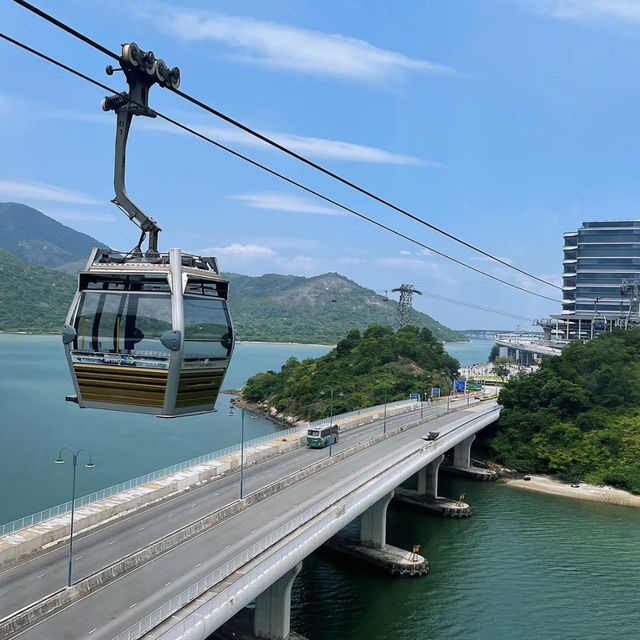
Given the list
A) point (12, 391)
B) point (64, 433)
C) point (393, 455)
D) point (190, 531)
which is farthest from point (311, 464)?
point (12, 391)

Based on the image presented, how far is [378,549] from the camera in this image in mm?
54531

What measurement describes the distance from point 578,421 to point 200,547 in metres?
70.3

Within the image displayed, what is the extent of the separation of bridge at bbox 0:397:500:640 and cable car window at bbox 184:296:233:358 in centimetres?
1464

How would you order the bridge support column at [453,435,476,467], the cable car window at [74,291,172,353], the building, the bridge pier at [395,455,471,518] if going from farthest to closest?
the building < the bridge support column at [453,435,476,467] < the bridge pier at [395,455,471,518] < the cable car window at [74,291,172,353]

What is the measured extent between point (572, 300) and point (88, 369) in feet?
569

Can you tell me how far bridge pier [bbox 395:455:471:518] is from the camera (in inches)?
2729

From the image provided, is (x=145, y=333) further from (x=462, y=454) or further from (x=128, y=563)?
(x=462, y=454)

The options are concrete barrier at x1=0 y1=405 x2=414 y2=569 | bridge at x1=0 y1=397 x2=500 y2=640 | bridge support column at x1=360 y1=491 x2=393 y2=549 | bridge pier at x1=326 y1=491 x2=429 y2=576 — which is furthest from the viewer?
bridge support column at x1=360 y1=491 x2=393 y2=549

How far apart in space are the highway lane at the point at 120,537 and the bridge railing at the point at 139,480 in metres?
2.65

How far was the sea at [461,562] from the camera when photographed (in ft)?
141

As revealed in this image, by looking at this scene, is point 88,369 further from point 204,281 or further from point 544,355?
point 544,355

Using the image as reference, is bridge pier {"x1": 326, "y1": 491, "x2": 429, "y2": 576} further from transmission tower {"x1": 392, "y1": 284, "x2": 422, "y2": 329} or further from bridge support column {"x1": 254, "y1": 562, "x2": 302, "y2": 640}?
transmission tower {"x1": 392, "y1": 284, "x2": 422, "y2": 329}

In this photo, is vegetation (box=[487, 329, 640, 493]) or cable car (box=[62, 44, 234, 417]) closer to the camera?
cable car (box=[62, 44, 234, 417])

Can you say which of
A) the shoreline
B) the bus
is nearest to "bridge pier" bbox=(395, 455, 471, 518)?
the bus
